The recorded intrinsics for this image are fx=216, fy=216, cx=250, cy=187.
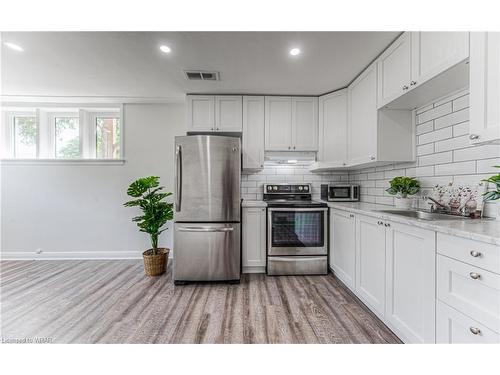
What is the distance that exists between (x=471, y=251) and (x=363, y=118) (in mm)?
1729

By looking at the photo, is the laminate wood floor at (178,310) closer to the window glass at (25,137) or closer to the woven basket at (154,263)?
the woven basket at (154,263)

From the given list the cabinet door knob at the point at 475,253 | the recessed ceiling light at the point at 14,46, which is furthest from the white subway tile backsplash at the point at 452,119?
the recessed ceiling light at the point at 14,46

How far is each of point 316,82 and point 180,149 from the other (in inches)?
72.3

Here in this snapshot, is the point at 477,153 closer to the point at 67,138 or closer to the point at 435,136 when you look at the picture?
the point at 435,136

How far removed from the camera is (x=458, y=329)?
1067 millimetres

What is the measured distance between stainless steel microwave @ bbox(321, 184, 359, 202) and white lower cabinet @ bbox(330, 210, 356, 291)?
0.34 m

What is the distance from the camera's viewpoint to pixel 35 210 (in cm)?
333

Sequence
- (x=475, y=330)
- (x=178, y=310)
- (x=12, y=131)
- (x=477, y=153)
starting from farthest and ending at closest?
(x=12, y=131), (x=178, y=310), (x=477, y=153), (x=475, y=330)

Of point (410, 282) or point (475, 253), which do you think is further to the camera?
point (410, 282)

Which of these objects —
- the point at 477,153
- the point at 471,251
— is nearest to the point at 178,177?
the point at 471,251

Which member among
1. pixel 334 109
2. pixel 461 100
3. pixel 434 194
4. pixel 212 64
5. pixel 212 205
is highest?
pixel 212 64

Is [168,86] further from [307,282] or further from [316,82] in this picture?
[307,282]

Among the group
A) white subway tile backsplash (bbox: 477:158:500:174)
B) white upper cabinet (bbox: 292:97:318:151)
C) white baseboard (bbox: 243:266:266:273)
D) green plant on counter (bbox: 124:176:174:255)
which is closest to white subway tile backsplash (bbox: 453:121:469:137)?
white subway tile backsplash (bbox: 477:158:500:174)
